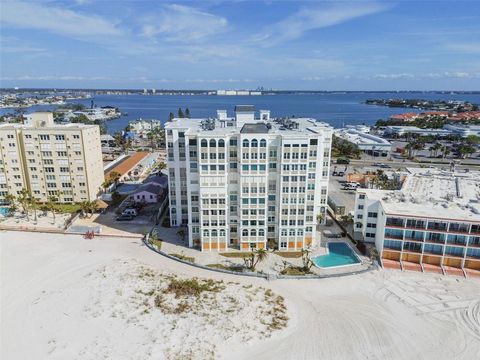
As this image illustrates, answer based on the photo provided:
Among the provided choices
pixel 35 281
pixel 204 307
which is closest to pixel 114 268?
pixel 35 281

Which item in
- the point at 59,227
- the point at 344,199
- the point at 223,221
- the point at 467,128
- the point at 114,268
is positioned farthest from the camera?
the point at 467,128

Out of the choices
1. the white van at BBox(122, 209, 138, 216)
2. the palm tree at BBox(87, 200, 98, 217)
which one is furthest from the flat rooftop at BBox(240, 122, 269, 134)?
the palm tree at BBox(87, 200, 98, 217)

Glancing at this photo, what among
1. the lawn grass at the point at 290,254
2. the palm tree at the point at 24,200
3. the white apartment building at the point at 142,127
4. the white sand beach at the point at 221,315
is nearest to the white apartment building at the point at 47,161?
the palm tree at the point at 24,200

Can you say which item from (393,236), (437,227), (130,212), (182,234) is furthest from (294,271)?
(130,212)

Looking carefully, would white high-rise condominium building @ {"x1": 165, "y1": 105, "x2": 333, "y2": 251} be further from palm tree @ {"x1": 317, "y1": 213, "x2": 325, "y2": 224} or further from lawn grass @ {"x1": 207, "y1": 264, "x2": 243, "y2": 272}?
palm tree @ {"x1": 317, "y1": 213, "x2": 325, "y2": 224}

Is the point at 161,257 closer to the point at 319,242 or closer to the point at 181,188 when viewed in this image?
the point at 181,188

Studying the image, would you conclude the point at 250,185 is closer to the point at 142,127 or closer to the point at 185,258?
the point at 185,258
